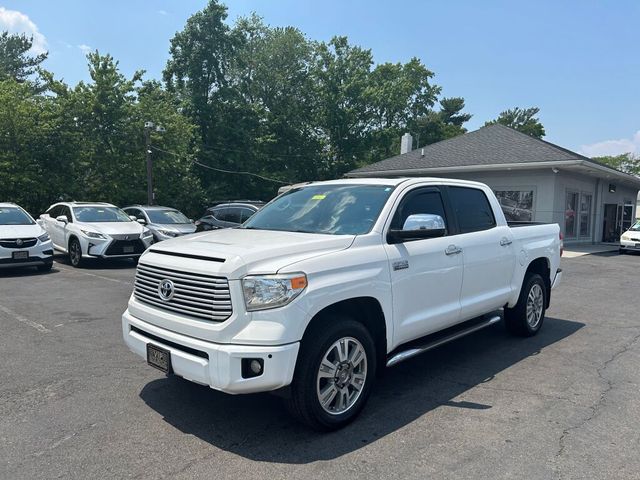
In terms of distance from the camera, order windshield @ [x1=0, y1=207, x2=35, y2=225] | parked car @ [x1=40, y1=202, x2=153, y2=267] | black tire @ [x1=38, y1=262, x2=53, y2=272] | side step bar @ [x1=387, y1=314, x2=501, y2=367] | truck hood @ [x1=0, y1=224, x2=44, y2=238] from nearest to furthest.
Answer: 1. side step bar @ [x1=387, y1=314, x2=501, y2=367]
2. truck hood @ [x1=0, y1=224, x2=44, y2=238]
3. black tire @ [x1=38, y1=262, x2=53, y2=272]
4. windshield @ [x1=0, y1=207, x2=35, y2=225]
5. parked car @ [x1=40, y1=202, x2=153, y2=267]

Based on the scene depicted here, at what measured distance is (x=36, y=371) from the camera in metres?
4.78

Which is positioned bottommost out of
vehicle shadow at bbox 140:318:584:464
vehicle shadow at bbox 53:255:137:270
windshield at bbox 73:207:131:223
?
vehicle shadow at bbox 53:255:137:270

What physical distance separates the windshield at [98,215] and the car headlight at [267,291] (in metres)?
10.8

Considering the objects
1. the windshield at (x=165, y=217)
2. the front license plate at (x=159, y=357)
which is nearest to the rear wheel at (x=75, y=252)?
the windshield at (x=165, y=217)

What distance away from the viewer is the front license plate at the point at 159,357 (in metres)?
3.59

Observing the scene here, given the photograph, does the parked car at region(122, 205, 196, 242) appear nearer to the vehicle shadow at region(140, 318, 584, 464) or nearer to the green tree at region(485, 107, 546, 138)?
the vehicle shadow at region(140, 318, 584, 464)

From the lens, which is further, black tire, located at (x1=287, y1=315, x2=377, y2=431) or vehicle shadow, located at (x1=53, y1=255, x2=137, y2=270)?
vehicle shadow, located at (x1=53, y1=255, x2=137, y2=270)

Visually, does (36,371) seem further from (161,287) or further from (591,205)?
→ (591,205)

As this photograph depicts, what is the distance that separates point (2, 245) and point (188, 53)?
31586 millimetres

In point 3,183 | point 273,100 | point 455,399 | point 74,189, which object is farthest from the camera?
point 273,100

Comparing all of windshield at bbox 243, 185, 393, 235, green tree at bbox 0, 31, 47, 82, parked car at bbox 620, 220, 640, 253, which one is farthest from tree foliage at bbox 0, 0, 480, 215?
parked car at bbox 620, 220, 640, 253

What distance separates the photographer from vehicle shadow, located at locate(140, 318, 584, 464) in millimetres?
3418

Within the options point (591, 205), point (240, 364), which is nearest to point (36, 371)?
point (240, 364)

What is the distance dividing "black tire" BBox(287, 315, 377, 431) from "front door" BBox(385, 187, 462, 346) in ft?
1.81
